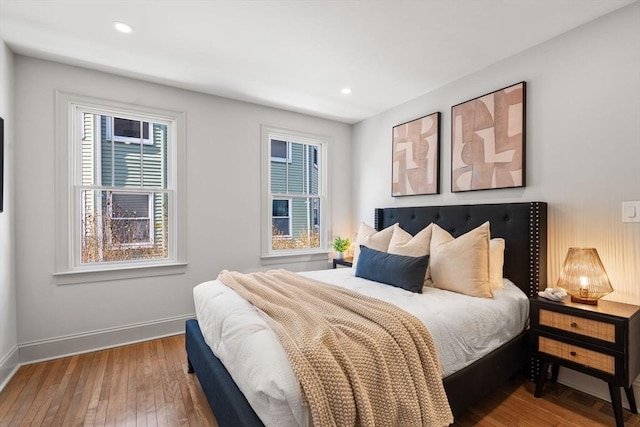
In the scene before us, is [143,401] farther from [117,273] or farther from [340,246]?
[340,246]

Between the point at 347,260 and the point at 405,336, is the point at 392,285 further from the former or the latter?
the point at 347,260

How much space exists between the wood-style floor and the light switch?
122 centimetres

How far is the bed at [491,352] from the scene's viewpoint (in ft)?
5.03

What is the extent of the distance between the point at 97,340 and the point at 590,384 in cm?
401

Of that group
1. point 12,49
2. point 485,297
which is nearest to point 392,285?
point 485,297

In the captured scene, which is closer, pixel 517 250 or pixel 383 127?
pixel 517 250

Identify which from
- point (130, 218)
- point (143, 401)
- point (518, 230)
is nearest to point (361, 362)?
point (143, 401)

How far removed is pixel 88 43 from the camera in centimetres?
241

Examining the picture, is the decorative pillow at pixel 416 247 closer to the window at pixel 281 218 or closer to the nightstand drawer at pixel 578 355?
the nightstand drawer at pixel 578 355

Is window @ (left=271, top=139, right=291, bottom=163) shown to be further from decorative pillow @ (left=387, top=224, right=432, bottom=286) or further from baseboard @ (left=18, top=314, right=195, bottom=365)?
Result: baseboard @ (left=18, top=314, right=195, bottom=365)

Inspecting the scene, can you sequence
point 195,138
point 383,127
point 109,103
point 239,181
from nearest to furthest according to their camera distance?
point 109,103, point 195,138, point 239,181, point 383,127

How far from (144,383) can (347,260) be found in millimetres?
2460

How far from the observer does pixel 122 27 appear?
222 centimetres

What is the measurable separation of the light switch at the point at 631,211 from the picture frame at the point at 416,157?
143cm
